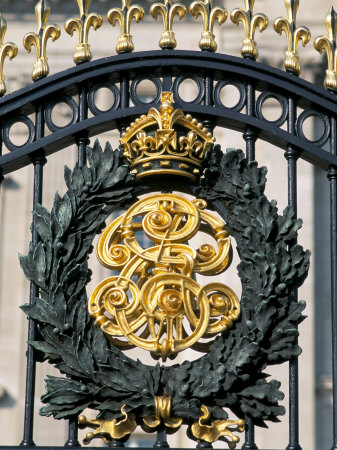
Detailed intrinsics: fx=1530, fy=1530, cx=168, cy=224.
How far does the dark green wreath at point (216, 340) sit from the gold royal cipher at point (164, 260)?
0.10 meters

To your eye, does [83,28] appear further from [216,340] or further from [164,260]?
[216,340]

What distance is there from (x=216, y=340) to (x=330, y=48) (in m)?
2.12

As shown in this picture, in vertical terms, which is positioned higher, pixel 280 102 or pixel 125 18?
pixel 125 18

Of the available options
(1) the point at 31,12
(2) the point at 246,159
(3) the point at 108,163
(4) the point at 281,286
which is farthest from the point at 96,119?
(1) the point at 31,12

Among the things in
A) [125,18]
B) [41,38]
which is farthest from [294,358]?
[41,38]

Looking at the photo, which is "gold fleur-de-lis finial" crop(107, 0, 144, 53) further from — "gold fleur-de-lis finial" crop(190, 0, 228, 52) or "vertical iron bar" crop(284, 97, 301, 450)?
"vertical iron bar" crop(284, 97, 301, 450)

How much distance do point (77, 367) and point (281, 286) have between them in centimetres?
139

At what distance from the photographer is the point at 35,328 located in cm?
979

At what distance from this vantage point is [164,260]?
32.3 feet

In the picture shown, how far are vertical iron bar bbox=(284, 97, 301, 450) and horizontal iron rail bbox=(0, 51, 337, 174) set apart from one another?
0.21ft

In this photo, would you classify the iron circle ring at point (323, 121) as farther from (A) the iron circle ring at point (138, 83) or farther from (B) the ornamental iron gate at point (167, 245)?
(A) the iron circle ring at point (138, 83)

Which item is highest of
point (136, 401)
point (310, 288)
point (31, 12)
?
point (31, 12)

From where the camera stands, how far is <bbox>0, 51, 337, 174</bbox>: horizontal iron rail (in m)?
10.1

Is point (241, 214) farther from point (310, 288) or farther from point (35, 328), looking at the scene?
point (310, 288)
